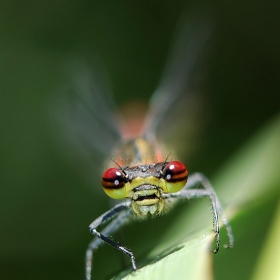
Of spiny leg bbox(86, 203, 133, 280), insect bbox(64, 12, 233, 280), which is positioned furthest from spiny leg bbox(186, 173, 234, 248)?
spiny leg bbox(86, 203, 133, 280)

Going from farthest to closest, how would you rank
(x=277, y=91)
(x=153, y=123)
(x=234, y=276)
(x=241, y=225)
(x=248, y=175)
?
(x=277, y=91)
(x=153, y=123)
(x=248, y=175)
(x=241, y=225)
(x=234, y=276)

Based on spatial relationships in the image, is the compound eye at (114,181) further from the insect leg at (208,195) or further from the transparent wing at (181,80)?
the transparent wing at (181,80)

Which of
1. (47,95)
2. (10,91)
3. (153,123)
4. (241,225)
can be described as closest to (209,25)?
(153,123)

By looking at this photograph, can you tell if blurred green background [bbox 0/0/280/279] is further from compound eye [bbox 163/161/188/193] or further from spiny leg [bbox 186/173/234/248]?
compound eye [bbox 163/161/188/193]

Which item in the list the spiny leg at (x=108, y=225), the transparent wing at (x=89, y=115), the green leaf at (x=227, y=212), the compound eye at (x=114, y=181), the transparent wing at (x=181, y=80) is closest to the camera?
the green leaf at (x=227, y=212)

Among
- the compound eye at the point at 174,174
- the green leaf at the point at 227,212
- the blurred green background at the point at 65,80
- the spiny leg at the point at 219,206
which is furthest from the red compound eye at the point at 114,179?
the blurred green background at the point at 65,80

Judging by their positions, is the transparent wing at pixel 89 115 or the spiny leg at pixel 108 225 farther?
the transparent wing at pixel 89 115

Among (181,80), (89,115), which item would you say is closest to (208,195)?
(89,115)

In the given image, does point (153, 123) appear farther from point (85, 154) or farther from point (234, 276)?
point (234, 276)
